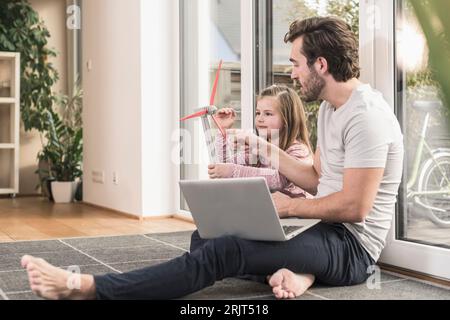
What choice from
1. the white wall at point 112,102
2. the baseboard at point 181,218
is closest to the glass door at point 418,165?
the baseboard at point 181,218

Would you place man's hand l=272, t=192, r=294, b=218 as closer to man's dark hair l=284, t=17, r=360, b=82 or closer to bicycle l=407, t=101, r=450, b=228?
man's dark hair l=284, t=17, r=360, b=82

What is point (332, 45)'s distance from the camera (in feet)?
5.58

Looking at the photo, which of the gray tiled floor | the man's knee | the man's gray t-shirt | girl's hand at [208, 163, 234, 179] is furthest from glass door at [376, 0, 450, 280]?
the man's knee

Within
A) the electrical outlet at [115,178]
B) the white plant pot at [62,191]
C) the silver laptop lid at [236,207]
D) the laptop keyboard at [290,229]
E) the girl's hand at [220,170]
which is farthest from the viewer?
the white plant pot at [62,191]

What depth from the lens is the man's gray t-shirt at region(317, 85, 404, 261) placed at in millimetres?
1593

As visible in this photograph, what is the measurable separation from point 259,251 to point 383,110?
0.54 m

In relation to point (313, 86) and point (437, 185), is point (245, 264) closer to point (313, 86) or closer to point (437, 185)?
point (313, 86)

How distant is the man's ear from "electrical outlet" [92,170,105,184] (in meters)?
3.01

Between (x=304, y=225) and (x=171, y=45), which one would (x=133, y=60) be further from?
(x=304, y=225)

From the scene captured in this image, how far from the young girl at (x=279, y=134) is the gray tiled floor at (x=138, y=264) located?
0.38 m

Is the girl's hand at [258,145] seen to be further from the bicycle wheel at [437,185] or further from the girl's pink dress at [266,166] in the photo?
the bicycle wheel at [437,185]

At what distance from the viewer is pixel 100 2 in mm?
4398

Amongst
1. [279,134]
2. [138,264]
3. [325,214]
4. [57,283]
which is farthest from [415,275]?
[57,283]

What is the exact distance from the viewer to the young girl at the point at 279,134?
6.67 ft
